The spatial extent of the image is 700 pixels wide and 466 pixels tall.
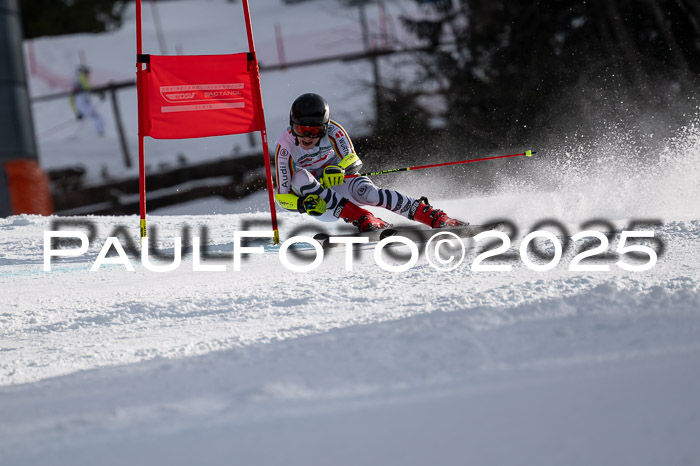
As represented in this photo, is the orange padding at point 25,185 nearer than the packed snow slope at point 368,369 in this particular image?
No

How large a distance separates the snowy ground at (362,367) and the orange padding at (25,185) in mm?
5620

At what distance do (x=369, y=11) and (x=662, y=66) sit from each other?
53.8ft

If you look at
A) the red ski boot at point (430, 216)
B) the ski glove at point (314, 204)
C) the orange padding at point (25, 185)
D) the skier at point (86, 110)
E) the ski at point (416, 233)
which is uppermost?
the skier at point (86, 110)

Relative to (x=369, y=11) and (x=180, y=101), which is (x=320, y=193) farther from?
(x=369, y=11)

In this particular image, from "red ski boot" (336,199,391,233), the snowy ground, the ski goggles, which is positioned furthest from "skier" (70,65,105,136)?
the snowy ground

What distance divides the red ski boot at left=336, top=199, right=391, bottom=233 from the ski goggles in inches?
22.5

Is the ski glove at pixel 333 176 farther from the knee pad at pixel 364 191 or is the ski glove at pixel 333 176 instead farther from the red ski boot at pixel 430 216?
the red ski boot at pixel 430 216

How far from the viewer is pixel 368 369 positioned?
7.73 ft

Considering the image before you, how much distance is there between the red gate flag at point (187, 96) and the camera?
17.6ft

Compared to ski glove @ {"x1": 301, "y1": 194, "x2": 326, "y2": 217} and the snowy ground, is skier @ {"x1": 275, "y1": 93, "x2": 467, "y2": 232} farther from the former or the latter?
the snowy ground

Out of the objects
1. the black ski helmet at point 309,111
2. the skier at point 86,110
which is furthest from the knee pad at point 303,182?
the skier at point 86,110

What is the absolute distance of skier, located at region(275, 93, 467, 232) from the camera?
18.2 feet

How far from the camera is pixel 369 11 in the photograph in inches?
1075

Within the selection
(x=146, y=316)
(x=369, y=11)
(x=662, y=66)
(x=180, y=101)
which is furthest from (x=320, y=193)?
(x=369, y=11)
